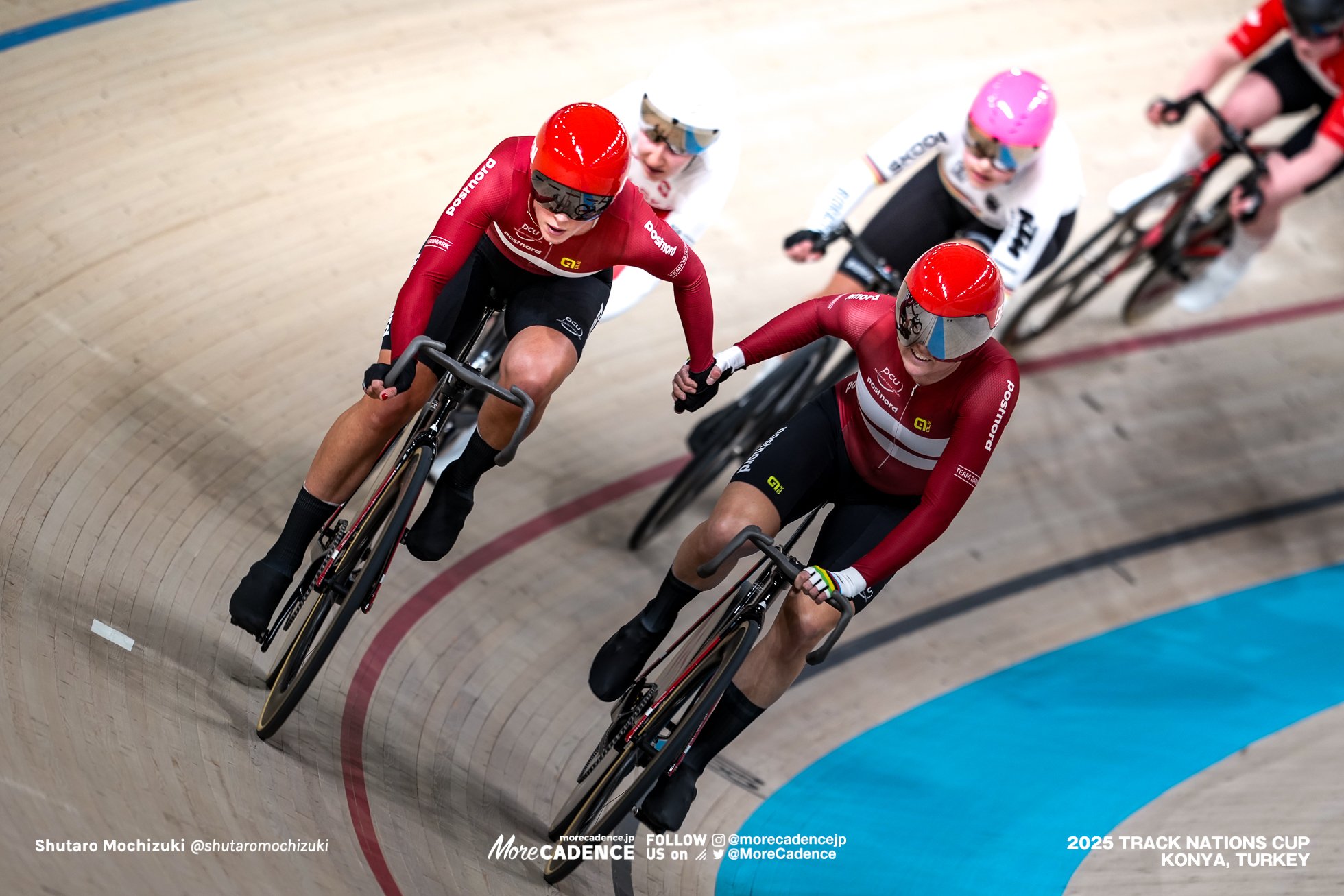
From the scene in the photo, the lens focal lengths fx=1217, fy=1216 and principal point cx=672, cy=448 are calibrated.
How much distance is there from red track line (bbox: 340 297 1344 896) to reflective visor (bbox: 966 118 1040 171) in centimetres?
163

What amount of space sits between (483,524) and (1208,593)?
2833 millimetres

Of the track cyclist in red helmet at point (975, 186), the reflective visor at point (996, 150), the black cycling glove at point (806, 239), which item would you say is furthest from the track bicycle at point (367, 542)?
the reflective visor at point (996, 150)

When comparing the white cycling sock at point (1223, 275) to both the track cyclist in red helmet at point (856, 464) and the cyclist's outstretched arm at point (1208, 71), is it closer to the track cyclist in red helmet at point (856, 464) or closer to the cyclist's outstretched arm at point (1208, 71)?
the cyclist's outstretched arm at point (1208, 71)

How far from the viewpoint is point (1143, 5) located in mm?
7766

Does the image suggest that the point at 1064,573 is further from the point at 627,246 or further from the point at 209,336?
the point at 209,336

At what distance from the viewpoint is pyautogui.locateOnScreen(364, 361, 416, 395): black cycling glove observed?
2.69m

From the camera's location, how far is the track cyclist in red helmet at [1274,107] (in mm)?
5035

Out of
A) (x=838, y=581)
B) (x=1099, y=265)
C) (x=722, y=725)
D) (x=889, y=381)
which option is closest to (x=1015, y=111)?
(x=889, y=381)

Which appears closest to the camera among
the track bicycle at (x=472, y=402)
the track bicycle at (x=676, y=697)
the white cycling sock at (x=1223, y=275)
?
the track bicycle at (x=676, y=697)

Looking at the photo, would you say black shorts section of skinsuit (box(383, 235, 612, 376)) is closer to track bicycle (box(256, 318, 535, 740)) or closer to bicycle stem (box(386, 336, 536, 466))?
track bicycle (box(256, 318, 535, 740))

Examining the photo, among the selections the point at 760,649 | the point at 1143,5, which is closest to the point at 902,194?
the point at 760,649

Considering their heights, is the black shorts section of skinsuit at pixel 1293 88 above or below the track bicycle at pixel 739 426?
above

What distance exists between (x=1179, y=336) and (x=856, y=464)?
11.7 feet

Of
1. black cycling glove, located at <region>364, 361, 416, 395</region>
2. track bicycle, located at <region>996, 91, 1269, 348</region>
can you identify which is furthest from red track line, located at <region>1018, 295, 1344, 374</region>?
black cycling glove, located at <region>364, 361, 416, 395</region>
